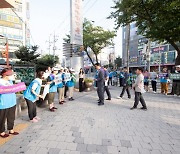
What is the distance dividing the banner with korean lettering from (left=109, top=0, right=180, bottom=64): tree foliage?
3.95 m

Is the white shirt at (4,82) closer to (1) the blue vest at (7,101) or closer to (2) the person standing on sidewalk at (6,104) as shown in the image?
(2) the person standing on sidewalk at (6,104)

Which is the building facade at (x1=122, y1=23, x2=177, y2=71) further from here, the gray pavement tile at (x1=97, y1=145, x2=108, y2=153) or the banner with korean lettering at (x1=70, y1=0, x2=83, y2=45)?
the gray pavement tile at (x1=97, y1=145, x2=108, y2=153)

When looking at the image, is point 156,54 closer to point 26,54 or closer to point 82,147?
point 26,54

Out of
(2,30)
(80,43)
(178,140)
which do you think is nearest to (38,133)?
(178,140)

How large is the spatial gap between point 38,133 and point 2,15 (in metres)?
44.5

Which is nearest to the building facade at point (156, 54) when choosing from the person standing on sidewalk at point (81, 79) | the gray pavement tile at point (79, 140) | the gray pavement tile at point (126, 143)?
the person standing on sidewalk at point (81, 79)

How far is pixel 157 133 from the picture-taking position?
5082 mm

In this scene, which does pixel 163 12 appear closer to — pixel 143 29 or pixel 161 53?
pixel 143 29

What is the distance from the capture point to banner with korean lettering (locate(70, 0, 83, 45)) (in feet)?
45.7

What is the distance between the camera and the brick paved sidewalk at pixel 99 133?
405cm

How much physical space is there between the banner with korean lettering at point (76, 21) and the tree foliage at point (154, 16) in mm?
3953

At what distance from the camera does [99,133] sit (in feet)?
16.3

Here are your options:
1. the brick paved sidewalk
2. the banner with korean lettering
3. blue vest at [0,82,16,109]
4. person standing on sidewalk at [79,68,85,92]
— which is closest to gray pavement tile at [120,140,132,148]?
the brick paved sidewalk

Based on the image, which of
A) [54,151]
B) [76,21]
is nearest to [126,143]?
[54,151]
